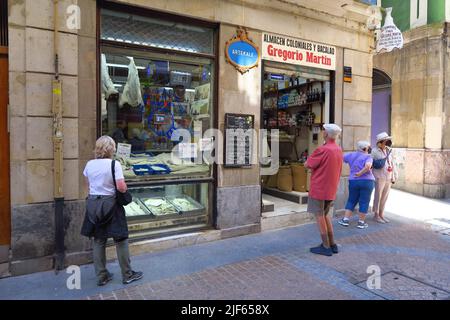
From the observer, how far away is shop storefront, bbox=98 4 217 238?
204 inches

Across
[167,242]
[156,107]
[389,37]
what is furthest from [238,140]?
[389,37]

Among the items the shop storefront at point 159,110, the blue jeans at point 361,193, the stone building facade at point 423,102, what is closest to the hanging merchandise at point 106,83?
the shop storefront at point 159,110

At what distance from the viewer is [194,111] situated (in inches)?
240

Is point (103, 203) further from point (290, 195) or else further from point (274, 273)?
point (290, 195)

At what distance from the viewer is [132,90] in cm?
550

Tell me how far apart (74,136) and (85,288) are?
1889mm

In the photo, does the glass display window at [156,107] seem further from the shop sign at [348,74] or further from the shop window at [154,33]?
the shop sign at [348,74]

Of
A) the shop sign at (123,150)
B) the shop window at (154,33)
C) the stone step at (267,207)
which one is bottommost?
the stone step at (267,207)

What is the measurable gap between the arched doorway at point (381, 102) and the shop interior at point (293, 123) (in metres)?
4.42

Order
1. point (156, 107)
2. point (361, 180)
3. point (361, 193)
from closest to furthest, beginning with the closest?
point (156, 107), point (361, 180), point (361, 193)

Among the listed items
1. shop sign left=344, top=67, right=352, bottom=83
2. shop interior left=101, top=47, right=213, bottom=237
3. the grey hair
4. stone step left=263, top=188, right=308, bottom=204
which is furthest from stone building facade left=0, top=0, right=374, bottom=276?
shop sign left=344, top=67, right=352, bottom=83

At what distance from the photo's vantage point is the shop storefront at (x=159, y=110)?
517 centimetres

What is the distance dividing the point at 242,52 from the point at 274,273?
11.7ft
